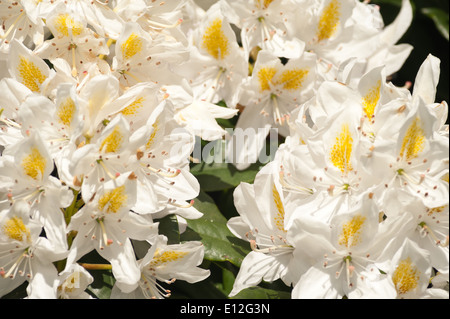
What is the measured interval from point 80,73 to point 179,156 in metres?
0.26

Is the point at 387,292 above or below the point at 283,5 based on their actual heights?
below

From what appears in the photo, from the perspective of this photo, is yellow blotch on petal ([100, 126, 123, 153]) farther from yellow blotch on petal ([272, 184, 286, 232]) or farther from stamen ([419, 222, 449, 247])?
stamen ([419, 222, 449, 247])

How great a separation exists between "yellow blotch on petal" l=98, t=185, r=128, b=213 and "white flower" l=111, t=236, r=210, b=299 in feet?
0.39

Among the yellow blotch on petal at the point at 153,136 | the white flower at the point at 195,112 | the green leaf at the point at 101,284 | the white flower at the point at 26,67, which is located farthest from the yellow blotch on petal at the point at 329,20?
the green leaf at the point at 101,284

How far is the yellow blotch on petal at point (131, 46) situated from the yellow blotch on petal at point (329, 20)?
498 millimetres

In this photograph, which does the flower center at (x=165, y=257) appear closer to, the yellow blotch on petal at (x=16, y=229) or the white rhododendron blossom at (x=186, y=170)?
the white rhododendron blossom at (x=186, y=170)

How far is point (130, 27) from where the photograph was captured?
1.44m

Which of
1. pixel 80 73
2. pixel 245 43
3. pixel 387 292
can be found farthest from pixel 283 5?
pixel 387 292

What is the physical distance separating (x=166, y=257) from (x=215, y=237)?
210 mm

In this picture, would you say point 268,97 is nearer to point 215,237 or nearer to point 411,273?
point 215,237

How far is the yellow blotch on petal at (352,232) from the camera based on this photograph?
4.07ft

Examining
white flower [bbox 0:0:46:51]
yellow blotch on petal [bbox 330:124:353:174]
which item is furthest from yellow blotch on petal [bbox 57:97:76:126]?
yellow blotch on petal [bbox 330:124:353:174]

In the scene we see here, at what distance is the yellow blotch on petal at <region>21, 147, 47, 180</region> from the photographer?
4.08 feet
